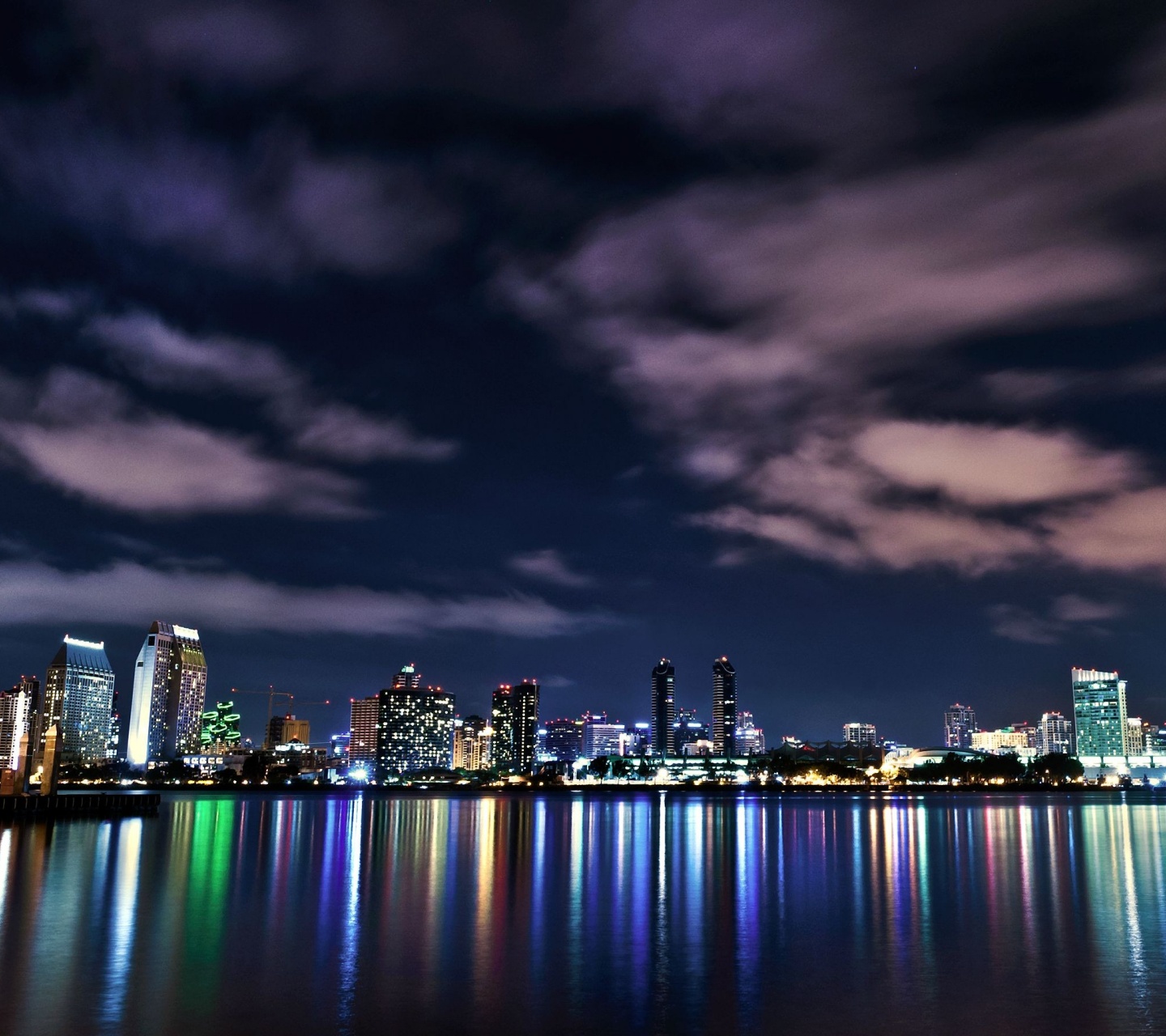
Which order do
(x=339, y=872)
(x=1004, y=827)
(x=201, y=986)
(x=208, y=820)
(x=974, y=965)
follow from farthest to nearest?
(x=208, y=820) < (x=1004, y=827) < (x=339, y=872) < (x=974, y=965) < (x=201, y=986)

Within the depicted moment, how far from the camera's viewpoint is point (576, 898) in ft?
136

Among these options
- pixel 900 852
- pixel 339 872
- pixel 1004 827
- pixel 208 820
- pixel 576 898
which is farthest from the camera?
pixel 208 820

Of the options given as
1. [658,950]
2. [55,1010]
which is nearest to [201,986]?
[55,1010]

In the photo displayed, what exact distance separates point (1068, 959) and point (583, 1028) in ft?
51.0

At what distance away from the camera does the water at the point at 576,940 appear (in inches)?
882

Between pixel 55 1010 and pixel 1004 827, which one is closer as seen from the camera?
pixel 55 1010

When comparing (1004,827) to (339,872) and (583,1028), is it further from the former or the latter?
(583,1028)

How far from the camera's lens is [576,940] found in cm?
3138

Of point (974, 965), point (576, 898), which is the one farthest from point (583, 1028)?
point (576, 898)

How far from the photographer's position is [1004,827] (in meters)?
96.5

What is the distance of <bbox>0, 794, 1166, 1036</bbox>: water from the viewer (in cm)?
2239

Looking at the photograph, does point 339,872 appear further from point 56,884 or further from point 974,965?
point 974,965

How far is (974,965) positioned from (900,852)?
40484mm

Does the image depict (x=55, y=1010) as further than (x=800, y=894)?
No
